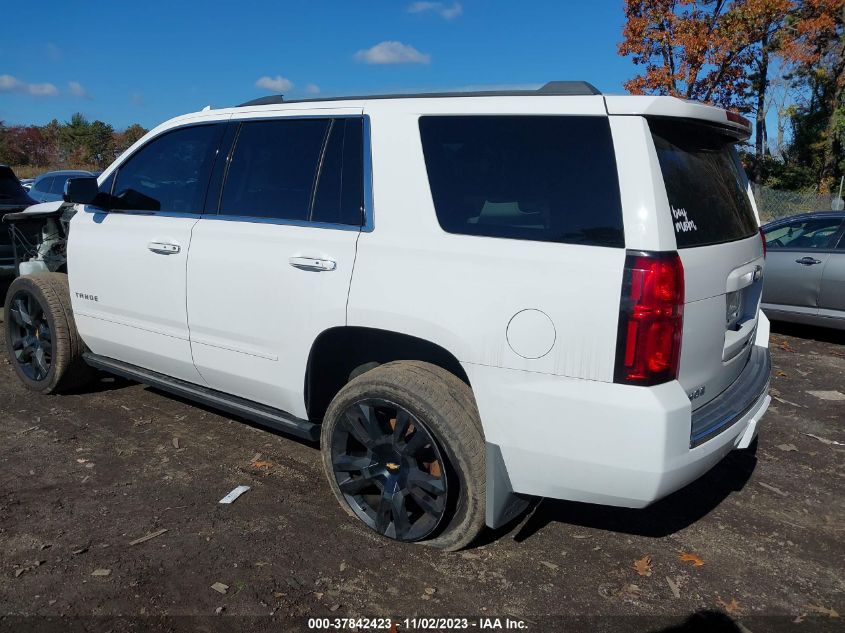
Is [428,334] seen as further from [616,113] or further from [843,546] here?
[843,546]

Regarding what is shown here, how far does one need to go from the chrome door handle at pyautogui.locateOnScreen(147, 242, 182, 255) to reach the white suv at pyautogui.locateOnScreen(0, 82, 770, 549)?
0.03 m

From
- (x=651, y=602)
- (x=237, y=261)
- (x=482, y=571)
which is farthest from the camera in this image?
(x=237, y=261)

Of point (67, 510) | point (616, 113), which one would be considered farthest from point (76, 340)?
point (616, 113)

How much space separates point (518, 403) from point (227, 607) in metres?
1.42

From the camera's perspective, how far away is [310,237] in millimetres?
3348

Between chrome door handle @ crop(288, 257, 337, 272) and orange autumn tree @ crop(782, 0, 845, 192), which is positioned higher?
orange autumn tree @ crop(782, 0, 845, 192)

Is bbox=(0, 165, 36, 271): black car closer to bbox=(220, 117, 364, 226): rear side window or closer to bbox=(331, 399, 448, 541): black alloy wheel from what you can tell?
bbox=(220, 117, 364, 226): rear side window

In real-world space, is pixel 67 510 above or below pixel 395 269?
below

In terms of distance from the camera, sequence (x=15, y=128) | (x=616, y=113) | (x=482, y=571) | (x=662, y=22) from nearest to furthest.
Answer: (x=616, y=113)
(x=482, y=571)
(x=662, y=22)
(x=15, y=128)

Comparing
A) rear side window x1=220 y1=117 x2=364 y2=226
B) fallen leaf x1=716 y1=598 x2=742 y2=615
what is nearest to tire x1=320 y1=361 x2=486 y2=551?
rear side window x1=220 y1=117 x2=364 y2=226

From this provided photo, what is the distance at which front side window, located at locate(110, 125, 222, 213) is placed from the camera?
13.2ft

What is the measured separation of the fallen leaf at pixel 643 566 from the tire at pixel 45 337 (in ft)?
12.9

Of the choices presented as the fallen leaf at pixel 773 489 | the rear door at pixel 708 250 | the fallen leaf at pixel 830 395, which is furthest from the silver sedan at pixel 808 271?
the rear door at pixel 708 250

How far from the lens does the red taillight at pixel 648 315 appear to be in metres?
2.47
